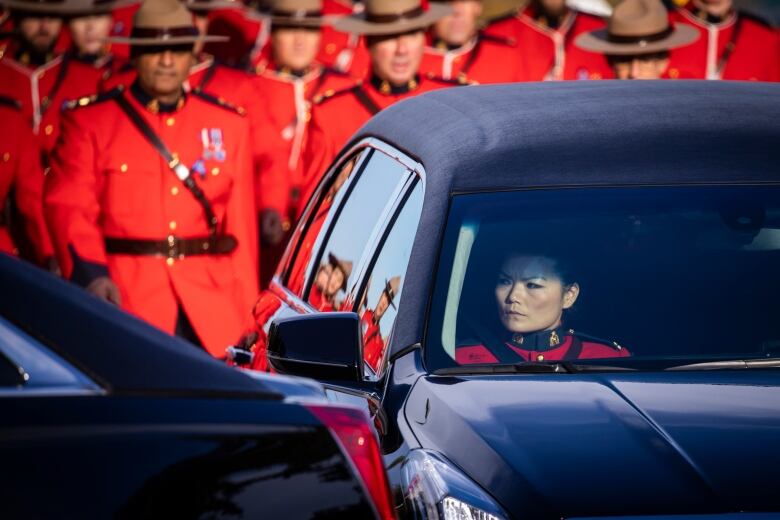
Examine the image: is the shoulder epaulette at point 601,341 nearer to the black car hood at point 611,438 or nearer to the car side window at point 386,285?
the black car hood at point 611,438

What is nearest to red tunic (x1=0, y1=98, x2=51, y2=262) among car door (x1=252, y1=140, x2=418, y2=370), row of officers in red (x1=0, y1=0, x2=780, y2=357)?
row of officers in red (x1=0, y1=0, x2=780, y2=357)

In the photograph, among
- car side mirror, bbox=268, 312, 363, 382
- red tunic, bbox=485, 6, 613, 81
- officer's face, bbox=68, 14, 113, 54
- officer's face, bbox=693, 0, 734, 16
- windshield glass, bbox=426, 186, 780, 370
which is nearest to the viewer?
car side mirror, bbox=268, 312, 363, 382

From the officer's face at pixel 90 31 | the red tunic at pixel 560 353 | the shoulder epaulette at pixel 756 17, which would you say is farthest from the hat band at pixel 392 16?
the red tunic at pixel 560 353

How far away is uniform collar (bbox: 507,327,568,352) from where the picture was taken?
5.15m

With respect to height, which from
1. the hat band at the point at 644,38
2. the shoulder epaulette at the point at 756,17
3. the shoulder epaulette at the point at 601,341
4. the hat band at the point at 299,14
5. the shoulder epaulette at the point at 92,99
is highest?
the shoulder epaulette at the point at 601,341

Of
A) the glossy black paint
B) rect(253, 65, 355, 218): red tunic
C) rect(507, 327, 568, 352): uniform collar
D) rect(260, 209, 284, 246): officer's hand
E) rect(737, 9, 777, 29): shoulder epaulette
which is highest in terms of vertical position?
the glossy black paint

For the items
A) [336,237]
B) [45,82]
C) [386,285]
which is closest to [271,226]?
[45,82]

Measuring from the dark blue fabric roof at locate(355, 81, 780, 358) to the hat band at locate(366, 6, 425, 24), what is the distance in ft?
22.6

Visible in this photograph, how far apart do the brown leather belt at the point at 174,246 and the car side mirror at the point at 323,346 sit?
594 centimetres

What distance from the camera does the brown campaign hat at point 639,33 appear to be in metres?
12.5

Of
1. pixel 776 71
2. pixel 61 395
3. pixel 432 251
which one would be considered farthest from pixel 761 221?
pixel 776 71

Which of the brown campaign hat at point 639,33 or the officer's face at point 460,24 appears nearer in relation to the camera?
the brown campaign hat at point 639,33

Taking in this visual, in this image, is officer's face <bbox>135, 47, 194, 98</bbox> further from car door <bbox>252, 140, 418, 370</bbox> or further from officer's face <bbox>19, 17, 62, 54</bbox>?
car door <bbox>252, 140, 418, 370</bbox>

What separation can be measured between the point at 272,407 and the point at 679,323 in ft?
5.06
